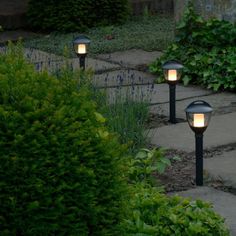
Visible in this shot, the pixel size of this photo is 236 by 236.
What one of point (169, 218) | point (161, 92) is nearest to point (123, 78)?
point (161, 92)

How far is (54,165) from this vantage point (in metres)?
4.40

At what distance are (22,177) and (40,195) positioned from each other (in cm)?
12

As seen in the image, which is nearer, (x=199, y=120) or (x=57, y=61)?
(x=199, y=120)

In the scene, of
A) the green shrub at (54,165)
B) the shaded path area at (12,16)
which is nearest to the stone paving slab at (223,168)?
the green shrub at (54,165)

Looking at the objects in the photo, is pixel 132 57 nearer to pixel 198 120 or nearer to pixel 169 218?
pixel 198 120

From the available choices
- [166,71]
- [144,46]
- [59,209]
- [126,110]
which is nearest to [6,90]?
[59,209]

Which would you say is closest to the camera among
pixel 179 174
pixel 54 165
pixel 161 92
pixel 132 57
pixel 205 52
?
pixel 54 165

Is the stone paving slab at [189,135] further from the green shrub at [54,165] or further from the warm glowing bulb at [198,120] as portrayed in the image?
the green shrub at [54,165]

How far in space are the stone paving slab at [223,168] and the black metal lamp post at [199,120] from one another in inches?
8.8

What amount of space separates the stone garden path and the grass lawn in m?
0.32

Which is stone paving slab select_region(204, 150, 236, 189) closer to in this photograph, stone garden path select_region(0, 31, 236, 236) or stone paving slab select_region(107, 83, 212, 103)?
stone garden path select_region(0, 31, 236, 236)

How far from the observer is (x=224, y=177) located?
672cm

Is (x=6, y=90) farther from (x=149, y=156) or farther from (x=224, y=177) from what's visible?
(x=224, y=177)

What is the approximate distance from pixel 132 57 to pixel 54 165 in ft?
24.9
